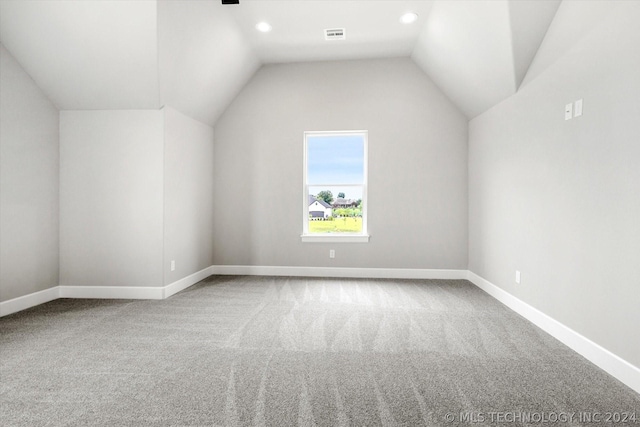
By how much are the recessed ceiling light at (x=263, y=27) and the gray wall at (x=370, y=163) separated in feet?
3.13

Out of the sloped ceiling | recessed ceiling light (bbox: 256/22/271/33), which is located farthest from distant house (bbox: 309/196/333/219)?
recessed ceiling light (bbox: 256/22/271/33)

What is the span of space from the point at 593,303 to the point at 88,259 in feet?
16.1

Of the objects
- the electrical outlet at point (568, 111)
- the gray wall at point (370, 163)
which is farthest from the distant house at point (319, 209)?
the electrical outlet at point (568, 111)

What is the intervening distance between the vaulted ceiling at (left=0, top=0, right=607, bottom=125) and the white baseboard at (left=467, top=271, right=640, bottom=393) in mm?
2216

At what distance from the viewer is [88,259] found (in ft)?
12.9

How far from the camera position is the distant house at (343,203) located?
515cm

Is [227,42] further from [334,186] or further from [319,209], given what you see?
[319,209]

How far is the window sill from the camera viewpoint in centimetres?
504

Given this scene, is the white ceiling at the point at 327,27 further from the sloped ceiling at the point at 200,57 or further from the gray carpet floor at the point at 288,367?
the gray carpet floor at the point at 288,367

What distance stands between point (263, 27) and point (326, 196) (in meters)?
2.41

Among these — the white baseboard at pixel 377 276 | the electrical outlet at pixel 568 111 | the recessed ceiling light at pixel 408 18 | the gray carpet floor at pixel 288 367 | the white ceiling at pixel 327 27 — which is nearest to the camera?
the gray carpet floor at pixel 288 367

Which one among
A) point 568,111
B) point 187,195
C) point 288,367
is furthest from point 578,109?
point 187,195

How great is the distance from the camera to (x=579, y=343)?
250 centimetres

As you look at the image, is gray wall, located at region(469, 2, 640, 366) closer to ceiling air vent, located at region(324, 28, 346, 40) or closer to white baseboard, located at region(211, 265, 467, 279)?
→ white baseboard, located at region(211, 265, 467, 279)
